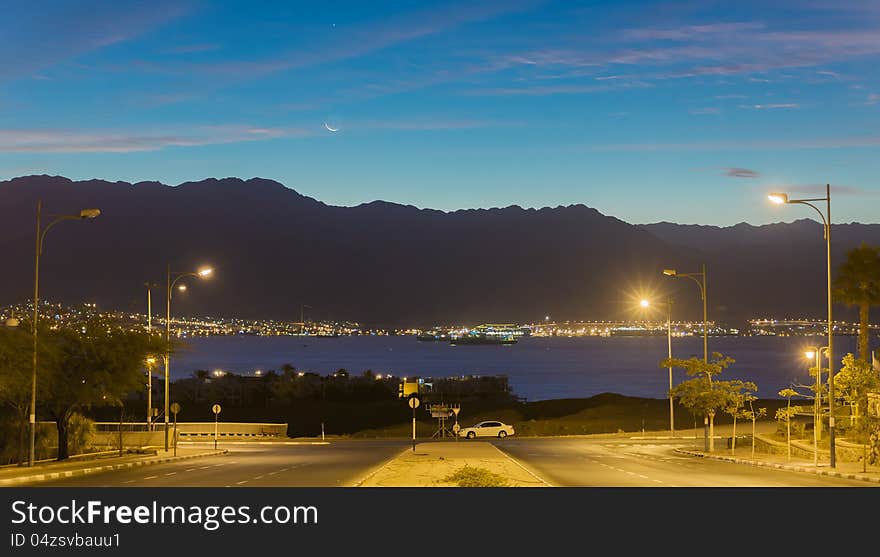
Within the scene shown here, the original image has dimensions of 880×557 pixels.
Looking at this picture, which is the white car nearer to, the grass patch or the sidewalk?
the sidewalk

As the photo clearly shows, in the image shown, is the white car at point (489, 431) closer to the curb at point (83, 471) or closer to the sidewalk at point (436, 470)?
the curb at point (83, 471)

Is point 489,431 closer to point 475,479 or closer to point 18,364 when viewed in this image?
point 18,364

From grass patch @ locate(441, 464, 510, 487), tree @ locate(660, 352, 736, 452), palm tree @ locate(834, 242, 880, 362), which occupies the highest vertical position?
palm tree @ locate(834, 242, 880, 362)

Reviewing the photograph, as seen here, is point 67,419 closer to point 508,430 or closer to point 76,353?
point 76,353

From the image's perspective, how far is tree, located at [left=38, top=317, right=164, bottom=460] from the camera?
40031 mm

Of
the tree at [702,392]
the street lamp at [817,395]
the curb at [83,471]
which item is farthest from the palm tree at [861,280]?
the curb at [83,471]

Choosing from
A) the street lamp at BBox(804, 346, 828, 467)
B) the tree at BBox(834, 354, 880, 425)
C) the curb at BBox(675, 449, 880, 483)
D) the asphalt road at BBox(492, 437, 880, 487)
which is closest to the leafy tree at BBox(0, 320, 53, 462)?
the asphalt road at BBox(492, 437, 880, 487)

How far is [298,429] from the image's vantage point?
85.5 meters

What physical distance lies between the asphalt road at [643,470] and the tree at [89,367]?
53.0 feet

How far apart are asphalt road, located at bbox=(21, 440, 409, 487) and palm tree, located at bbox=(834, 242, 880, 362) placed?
26845 millimetres

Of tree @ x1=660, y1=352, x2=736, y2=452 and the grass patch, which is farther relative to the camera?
tree @ x1=660, y1=352, x2=736, y2=452

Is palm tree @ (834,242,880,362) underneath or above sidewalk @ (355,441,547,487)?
above

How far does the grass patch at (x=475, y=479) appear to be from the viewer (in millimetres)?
24219
